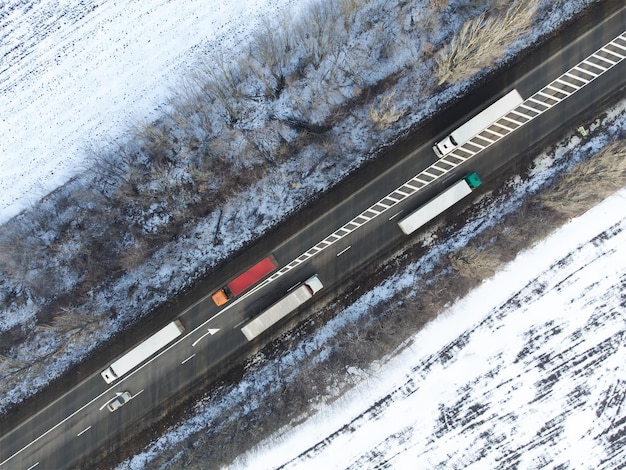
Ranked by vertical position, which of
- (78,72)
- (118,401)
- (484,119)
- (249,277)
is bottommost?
(118,401)

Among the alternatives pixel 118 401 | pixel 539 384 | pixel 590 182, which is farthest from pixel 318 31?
pixel 118 401

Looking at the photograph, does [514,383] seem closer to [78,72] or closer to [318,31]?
[318,31]

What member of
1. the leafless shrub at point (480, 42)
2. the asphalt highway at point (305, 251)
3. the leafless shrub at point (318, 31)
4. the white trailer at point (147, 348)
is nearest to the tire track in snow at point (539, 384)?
the asphalt highway at point (305, 251)

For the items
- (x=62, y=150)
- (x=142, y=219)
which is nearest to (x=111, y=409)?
(x=142, y=219)

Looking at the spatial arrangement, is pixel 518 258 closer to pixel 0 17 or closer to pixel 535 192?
pixel 535 192

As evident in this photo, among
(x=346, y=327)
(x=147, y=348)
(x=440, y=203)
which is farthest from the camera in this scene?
(x=346, y=327)

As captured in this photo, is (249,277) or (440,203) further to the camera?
(249,277)
